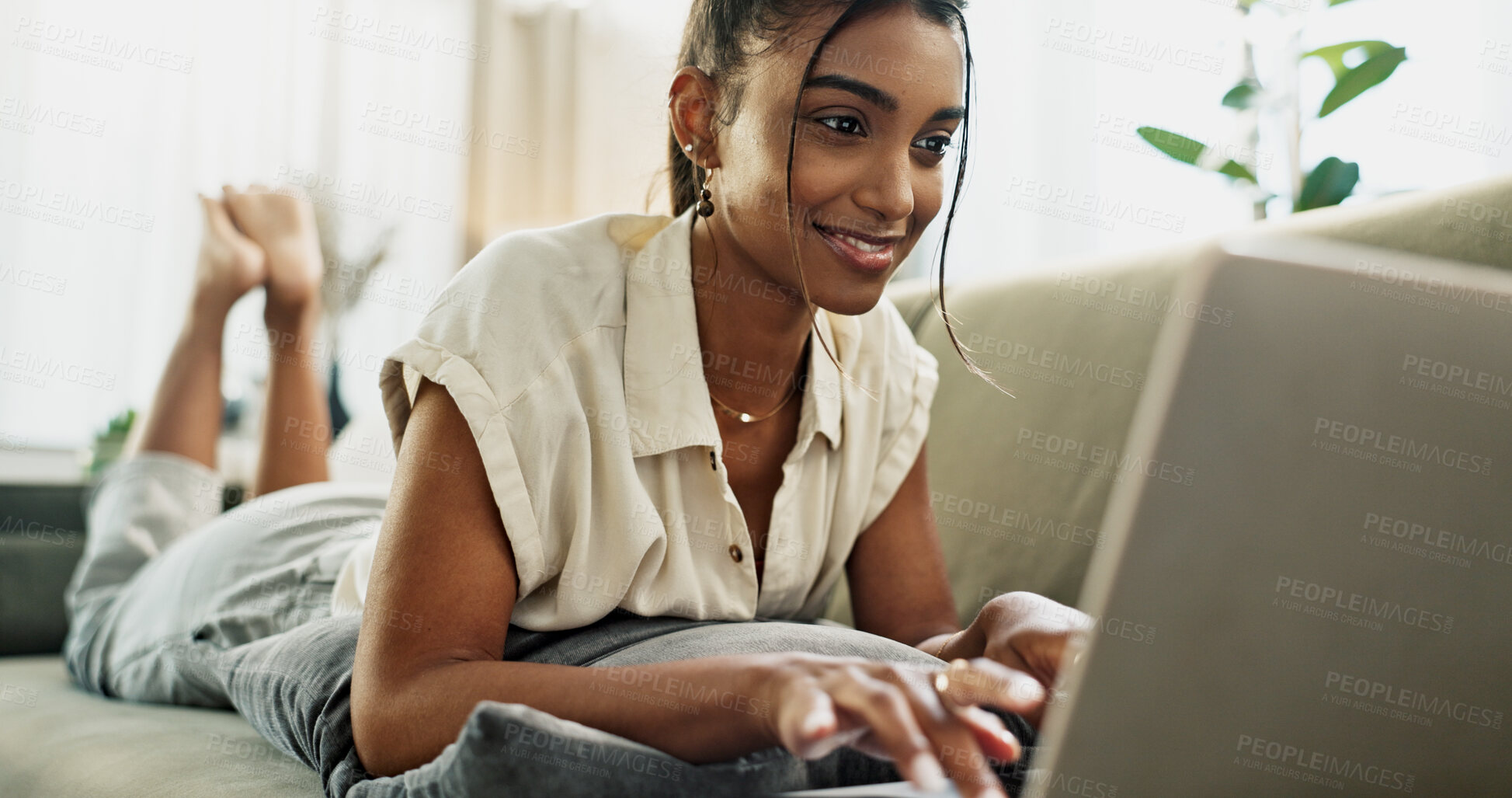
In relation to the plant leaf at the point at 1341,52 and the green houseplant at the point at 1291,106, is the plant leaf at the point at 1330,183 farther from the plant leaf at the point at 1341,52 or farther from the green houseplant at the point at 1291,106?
the plant leaf at the point at 1341,52

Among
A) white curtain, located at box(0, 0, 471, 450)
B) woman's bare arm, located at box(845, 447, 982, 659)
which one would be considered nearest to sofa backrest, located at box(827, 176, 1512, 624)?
woman's bare arm, located at box(845, 447, 982, 659)

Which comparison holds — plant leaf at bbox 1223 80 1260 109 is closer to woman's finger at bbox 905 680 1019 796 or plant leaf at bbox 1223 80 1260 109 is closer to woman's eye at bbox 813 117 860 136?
woman's eye at bbox 813 117 860 136

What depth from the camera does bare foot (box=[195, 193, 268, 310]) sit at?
6.14ft

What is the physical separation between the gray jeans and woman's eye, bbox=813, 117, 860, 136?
42 cm

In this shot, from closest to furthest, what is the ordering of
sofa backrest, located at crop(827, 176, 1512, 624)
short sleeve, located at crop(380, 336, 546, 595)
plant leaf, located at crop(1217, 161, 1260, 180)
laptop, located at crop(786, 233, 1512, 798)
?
laptop, located at crop(786, 233, 1512, 798), short sleeve, located at crop(380, 336, 546, 595), sofa backrest, located at crop(827, 176, 1512, 624), plant leaf, located at crop(1217, 161, 1260, 180)

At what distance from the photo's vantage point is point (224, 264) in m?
1.87

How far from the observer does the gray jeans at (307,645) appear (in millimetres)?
568

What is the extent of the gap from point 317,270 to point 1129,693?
6.09 feet

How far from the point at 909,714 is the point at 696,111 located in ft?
2.29

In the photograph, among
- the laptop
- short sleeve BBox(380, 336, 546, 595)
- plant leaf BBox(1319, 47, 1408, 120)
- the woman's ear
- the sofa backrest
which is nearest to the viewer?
the laptop

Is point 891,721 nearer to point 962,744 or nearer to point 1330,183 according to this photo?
point 962,744

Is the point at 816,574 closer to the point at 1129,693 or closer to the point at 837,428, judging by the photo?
the point at 837,428

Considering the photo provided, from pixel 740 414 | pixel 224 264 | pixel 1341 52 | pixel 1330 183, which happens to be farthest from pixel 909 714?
pixel 224 264

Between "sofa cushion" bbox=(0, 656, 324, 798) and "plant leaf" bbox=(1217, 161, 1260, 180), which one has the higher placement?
"plant leaf" bbox=(1217, 161, 1260, 180)
